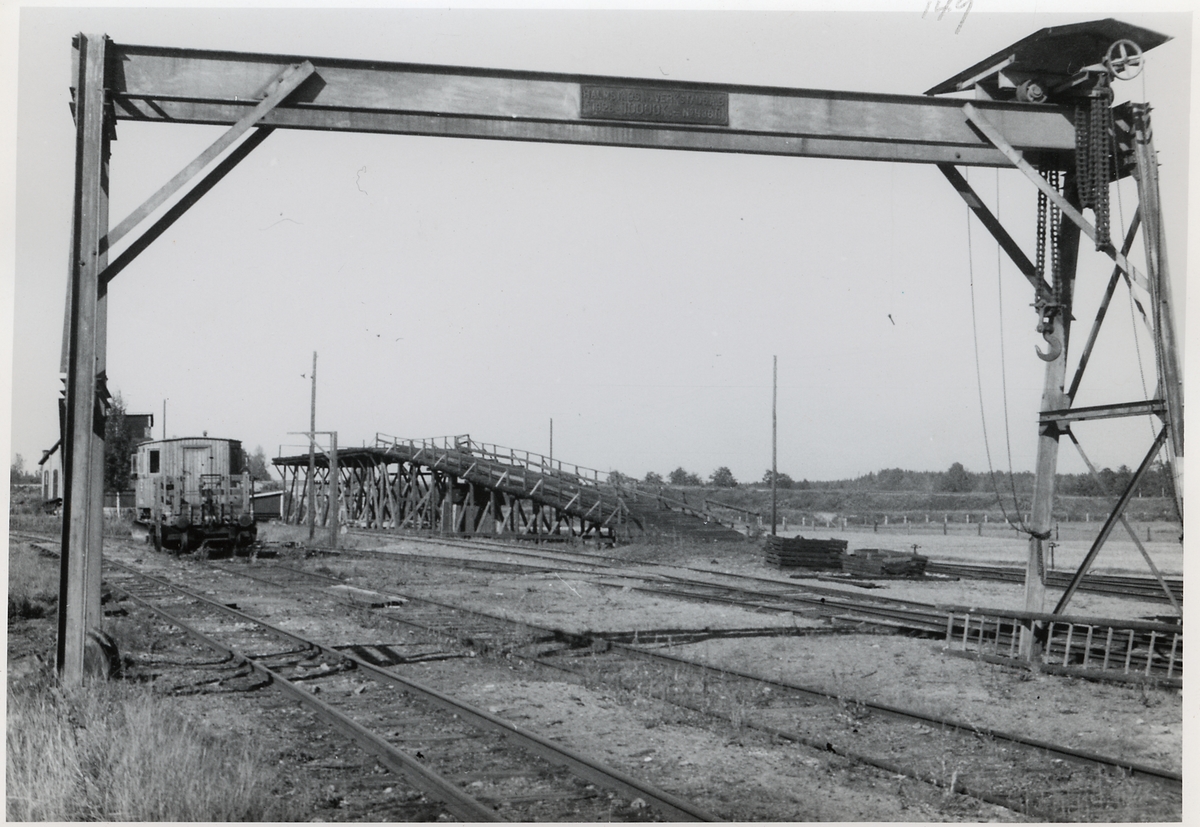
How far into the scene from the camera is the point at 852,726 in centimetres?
745

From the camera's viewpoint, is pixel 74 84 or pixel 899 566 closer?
pixel 74 84

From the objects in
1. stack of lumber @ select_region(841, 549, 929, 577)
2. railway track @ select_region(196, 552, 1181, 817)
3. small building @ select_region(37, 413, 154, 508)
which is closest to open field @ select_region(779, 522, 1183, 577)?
stack of lumber @ select_region(841, 549, 929, 577)

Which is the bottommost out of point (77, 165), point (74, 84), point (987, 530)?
point (987, 530)

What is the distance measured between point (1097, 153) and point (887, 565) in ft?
47.0

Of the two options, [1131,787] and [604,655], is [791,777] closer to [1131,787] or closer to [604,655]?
[1131,787]

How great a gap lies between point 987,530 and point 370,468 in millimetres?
29692

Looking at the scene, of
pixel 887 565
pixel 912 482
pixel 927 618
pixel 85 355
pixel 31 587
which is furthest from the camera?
pixel 912 482

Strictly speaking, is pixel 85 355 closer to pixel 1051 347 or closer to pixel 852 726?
pixel 852 726

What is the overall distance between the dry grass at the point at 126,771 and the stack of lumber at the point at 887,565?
17.5 m

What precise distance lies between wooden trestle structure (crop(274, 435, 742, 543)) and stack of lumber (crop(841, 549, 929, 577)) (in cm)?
724

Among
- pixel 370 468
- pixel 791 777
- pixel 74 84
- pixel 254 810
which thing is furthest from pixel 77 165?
pixel 370 468

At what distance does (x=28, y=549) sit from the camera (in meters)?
27.5

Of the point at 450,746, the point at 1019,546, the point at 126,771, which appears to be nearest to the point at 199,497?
the point at 450,746

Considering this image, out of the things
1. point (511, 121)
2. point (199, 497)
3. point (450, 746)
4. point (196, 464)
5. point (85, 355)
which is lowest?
point (450, 746)
